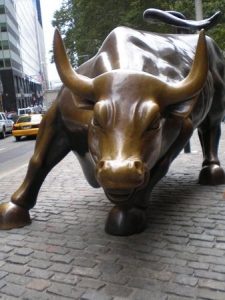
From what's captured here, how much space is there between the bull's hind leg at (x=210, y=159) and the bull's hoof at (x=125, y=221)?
228 centimetres

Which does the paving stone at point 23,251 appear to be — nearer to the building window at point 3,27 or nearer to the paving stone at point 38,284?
the paving stone at point 38,284

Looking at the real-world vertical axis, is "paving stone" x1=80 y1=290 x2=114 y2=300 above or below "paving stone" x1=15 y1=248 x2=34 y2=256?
below

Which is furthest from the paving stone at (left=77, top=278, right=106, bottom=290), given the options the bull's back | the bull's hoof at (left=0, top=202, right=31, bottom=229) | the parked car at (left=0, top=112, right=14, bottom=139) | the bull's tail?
the parked car at (left=0, top=112, right=14, bottom=139)

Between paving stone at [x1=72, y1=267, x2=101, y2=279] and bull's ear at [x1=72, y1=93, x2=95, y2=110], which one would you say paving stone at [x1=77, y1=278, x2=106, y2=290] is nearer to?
paving stone at [x1=72, y1=267, x2=101, y2=279]

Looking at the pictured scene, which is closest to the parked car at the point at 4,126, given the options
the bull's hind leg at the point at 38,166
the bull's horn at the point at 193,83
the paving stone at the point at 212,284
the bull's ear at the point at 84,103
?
the bull's hind leg at the point at 38,166

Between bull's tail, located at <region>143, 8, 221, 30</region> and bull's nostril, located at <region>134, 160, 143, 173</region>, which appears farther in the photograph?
bull's tail, located at <region>143, 8, 221, 30</region>

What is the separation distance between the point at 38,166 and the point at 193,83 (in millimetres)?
2008

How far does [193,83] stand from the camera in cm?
352

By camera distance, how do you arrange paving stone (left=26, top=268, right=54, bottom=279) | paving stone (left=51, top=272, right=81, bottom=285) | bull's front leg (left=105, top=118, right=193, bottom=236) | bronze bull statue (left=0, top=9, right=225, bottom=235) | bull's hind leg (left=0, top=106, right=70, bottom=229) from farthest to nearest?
bull's hind leg (left=0, top=106, right=70, bottom=229), bull's front leg (left=105, top=118, right=193, bottom=236), paving stone (left=26, top=268, right=54, bottom=279), paving stone (left=51, top=272, right=81, bottom=285), bronze bull statue (left=0, top=9, right=225, bottom=235)

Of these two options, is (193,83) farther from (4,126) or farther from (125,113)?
(4,126)

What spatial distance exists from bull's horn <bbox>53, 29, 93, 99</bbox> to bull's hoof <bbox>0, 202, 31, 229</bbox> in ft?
5.59

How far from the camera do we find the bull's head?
317cm

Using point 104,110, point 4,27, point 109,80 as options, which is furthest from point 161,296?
point 4,27

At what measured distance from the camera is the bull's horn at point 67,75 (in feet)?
11.9
